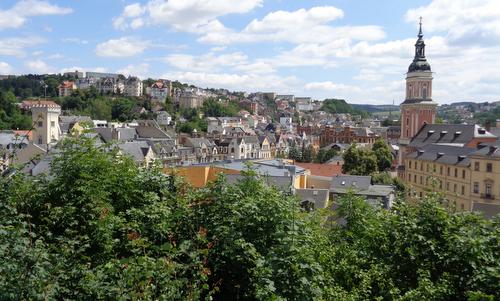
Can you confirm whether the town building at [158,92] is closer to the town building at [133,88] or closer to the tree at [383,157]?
the town building at [133,88]

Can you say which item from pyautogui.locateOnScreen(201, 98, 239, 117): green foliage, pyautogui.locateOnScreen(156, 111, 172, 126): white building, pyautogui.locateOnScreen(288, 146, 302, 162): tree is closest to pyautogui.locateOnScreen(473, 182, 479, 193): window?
pyautogui.locateOnScreen(288, 146, 302, 162): tree

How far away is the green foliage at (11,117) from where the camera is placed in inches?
3386

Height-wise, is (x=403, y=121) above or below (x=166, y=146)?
above

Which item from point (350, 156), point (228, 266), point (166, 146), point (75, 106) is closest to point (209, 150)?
point (166, 146)

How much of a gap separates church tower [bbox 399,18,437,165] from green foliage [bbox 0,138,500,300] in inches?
2097

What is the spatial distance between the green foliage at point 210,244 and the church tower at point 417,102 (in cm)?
5325

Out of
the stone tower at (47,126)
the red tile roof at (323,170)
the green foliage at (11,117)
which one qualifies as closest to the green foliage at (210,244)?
the red tile roof at (323,170)

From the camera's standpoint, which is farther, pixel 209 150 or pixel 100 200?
pixel 209 150

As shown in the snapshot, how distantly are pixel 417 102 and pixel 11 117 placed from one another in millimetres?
74890

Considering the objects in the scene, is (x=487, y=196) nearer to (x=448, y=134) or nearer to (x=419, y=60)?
(x=448, y=134)

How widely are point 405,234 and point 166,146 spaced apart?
56.9 m

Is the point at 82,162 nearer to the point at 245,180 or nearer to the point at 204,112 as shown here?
the point at 245,180

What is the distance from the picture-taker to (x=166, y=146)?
64.7m

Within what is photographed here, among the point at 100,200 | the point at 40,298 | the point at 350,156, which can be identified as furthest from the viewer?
the point at 350,156
